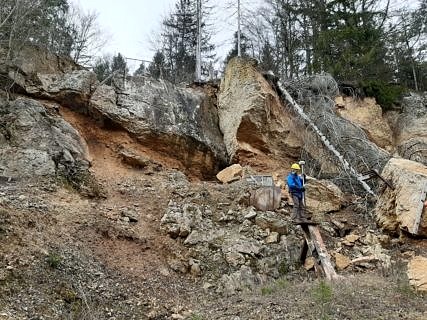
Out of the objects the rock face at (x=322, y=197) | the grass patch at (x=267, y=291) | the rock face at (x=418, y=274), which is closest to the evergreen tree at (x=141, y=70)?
the rock face at (x=322, y=197)

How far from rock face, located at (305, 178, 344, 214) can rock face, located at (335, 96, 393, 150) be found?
5.28 meters

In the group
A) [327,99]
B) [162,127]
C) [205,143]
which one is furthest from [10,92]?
[327,99]

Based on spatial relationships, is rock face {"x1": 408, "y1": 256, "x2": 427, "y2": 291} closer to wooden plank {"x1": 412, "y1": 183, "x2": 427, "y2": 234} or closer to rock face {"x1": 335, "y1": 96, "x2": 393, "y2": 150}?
wooden plank {"x1": 412, "y1": 183, "x2": 427, "y2": 234}

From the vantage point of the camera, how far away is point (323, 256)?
8.81 meters

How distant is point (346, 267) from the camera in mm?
9625

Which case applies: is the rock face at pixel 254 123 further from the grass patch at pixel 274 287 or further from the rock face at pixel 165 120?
the grass patch at pixel 274 287

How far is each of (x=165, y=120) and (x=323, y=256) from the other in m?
7.06

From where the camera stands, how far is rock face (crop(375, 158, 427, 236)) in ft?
33.5

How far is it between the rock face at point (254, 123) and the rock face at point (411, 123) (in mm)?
4689

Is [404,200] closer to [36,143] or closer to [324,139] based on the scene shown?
[324,139]

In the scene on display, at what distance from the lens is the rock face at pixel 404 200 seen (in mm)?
10203

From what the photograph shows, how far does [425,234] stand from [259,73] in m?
7.83

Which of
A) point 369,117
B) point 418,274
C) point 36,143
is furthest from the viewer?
point 369,117

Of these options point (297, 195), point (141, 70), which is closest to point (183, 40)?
point (141, 70)
